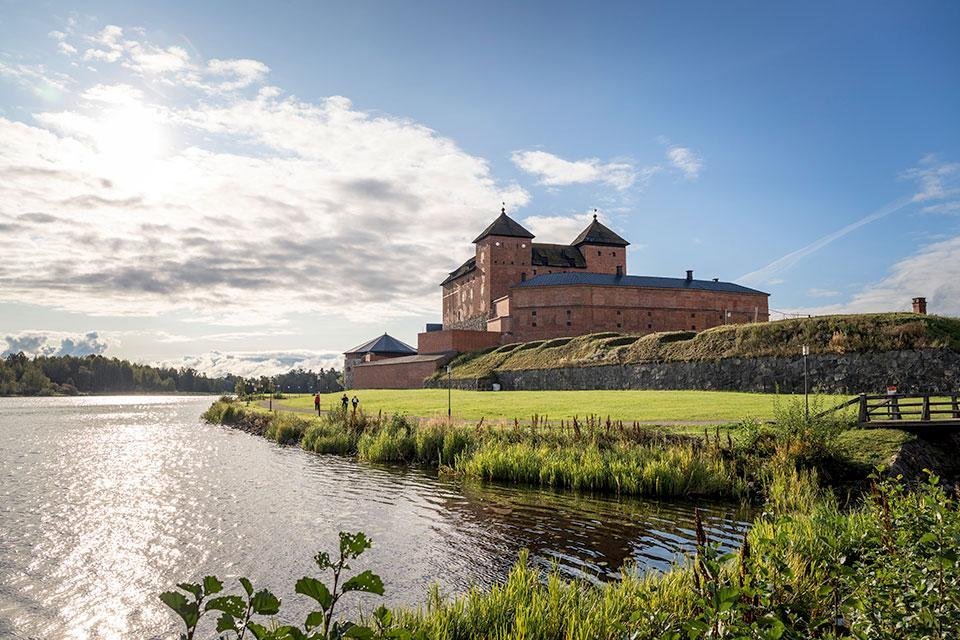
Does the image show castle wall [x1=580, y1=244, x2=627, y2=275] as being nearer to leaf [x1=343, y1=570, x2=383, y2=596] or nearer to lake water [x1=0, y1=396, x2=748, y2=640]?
lake water [x1=0, y1=396, x2=748, y2=640]

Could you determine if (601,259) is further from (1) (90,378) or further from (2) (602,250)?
(1) (90,378)

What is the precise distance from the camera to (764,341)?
4178 centimetres

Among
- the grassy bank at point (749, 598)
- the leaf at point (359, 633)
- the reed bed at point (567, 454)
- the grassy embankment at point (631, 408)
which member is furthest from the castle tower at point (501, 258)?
the leaf at point (359, 633)

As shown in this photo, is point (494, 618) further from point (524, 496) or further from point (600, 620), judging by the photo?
point (524, 496)

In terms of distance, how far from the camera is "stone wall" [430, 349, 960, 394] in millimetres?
34844

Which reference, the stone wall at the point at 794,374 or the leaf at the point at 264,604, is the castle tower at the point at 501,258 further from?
the leaf at the point at 264,604

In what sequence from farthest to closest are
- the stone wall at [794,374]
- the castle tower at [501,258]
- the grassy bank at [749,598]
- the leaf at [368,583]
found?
the castle tower at [501,258] < the stone wall at [794,374] < the grassy bank at [749,598] < the leaf at [368,583]

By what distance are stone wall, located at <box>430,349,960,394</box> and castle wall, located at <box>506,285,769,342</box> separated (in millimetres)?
21103

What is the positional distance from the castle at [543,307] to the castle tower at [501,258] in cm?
13

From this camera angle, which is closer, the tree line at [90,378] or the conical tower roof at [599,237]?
the conical tower roof at [599,237]

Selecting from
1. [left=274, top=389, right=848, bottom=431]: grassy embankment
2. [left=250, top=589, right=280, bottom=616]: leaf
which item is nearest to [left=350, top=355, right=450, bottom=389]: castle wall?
[left=274, top=389, right=848, bottom=431]: grassy embankment

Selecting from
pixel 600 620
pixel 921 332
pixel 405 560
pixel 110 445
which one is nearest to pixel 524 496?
pixel 405 560

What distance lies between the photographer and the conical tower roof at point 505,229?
83.4m

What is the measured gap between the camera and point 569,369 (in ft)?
172
